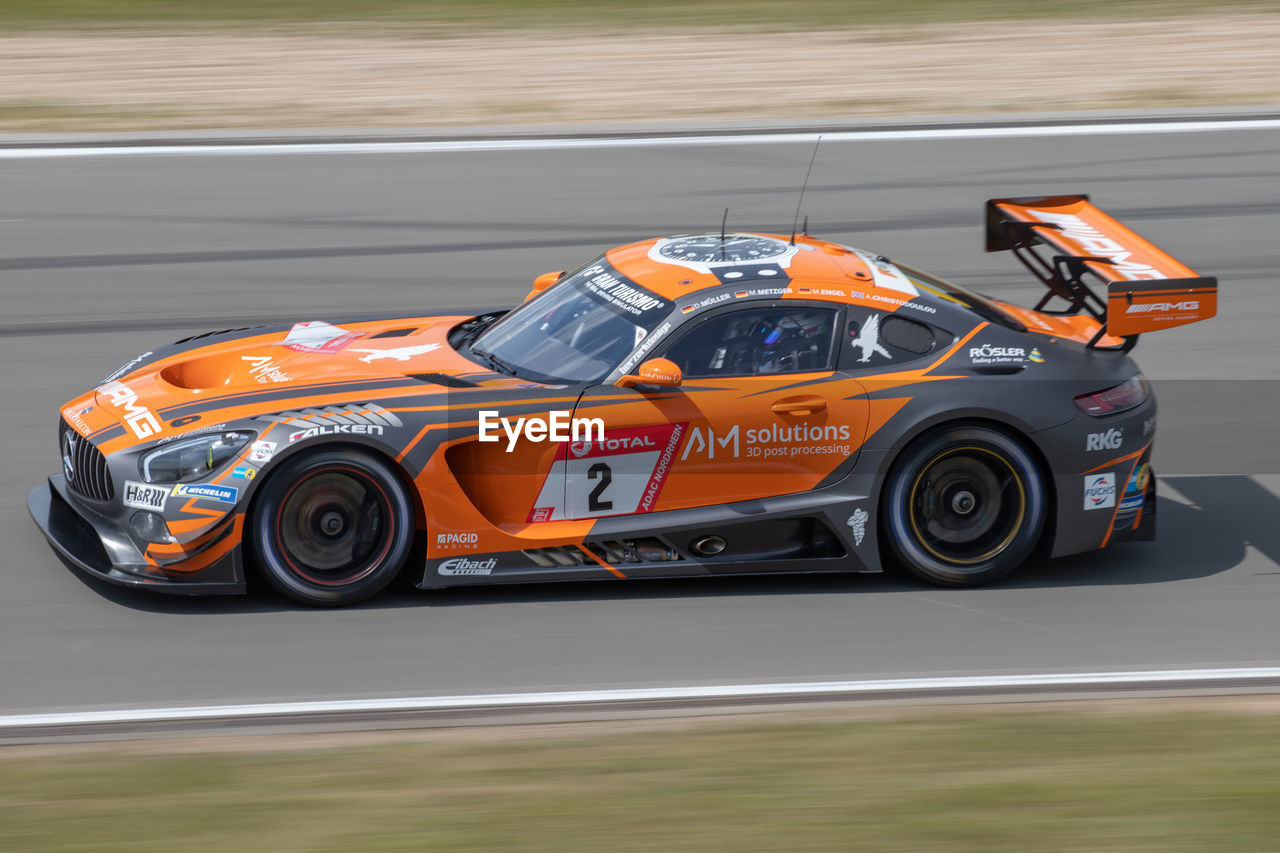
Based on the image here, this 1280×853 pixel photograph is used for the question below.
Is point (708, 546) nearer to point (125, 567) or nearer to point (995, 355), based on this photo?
point (995, 355)

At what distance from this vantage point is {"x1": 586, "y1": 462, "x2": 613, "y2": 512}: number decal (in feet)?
20.6

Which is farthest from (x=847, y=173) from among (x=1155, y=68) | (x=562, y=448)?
(x=562, y=448)

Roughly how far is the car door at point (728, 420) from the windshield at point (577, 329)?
0.17 metres

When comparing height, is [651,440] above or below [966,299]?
below

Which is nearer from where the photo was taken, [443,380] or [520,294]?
[443,380]

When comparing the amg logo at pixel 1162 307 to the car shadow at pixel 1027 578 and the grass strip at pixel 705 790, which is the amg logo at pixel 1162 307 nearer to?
the car shadow at pixel 1027 578

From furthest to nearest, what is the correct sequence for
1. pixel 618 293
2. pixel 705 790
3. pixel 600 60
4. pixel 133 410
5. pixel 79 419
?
1. pixel 600 60
2. pixel 618 293
3. pixel 79 419
4. pixel 133 410
5. pixel 705 790

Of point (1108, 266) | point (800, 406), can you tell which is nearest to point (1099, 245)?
point (1108, 266)

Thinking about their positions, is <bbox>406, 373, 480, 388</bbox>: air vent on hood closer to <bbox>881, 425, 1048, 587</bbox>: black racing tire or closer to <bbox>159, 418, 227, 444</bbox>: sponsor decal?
<bbox>159, 418, 227, 444</bbox>: sponsor decal

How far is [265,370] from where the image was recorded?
660 cm

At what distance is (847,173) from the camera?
42.0 ft

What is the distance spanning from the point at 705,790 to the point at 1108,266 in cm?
349

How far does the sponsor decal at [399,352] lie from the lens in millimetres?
6695

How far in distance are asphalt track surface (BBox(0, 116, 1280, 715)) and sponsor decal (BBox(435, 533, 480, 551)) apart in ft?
0.96
